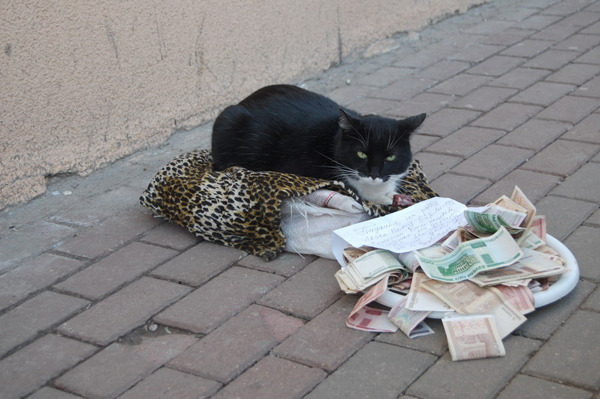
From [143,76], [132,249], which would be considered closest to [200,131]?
[143,76]

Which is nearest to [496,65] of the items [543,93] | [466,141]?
[543,93]

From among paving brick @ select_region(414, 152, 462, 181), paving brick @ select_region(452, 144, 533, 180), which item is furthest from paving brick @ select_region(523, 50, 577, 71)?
paving brick @ select_region(414, 152, 462, 181)

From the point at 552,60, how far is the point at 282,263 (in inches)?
124

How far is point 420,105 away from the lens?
4.60 meters

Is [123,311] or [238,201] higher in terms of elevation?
[238,201]

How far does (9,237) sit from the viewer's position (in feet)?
10.8

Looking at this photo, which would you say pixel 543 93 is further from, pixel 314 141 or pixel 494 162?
pixel 314 141

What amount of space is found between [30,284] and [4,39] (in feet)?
4.02

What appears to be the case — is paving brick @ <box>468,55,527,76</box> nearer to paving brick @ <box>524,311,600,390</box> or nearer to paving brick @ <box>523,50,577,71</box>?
paving brick @ <box>523,50,577,71</box>

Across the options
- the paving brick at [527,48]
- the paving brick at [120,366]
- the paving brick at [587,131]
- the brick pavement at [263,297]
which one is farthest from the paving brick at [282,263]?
the paving brick at [527,48]

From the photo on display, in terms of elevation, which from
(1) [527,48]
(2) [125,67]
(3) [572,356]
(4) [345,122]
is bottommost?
(3) [572,356]

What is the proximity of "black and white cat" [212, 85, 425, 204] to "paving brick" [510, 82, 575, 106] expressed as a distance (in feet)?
5.23

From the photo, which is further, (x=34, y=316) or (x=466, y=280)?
(x=34, y=316)

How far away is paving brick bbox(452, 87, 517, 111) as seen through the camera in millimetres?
4531
